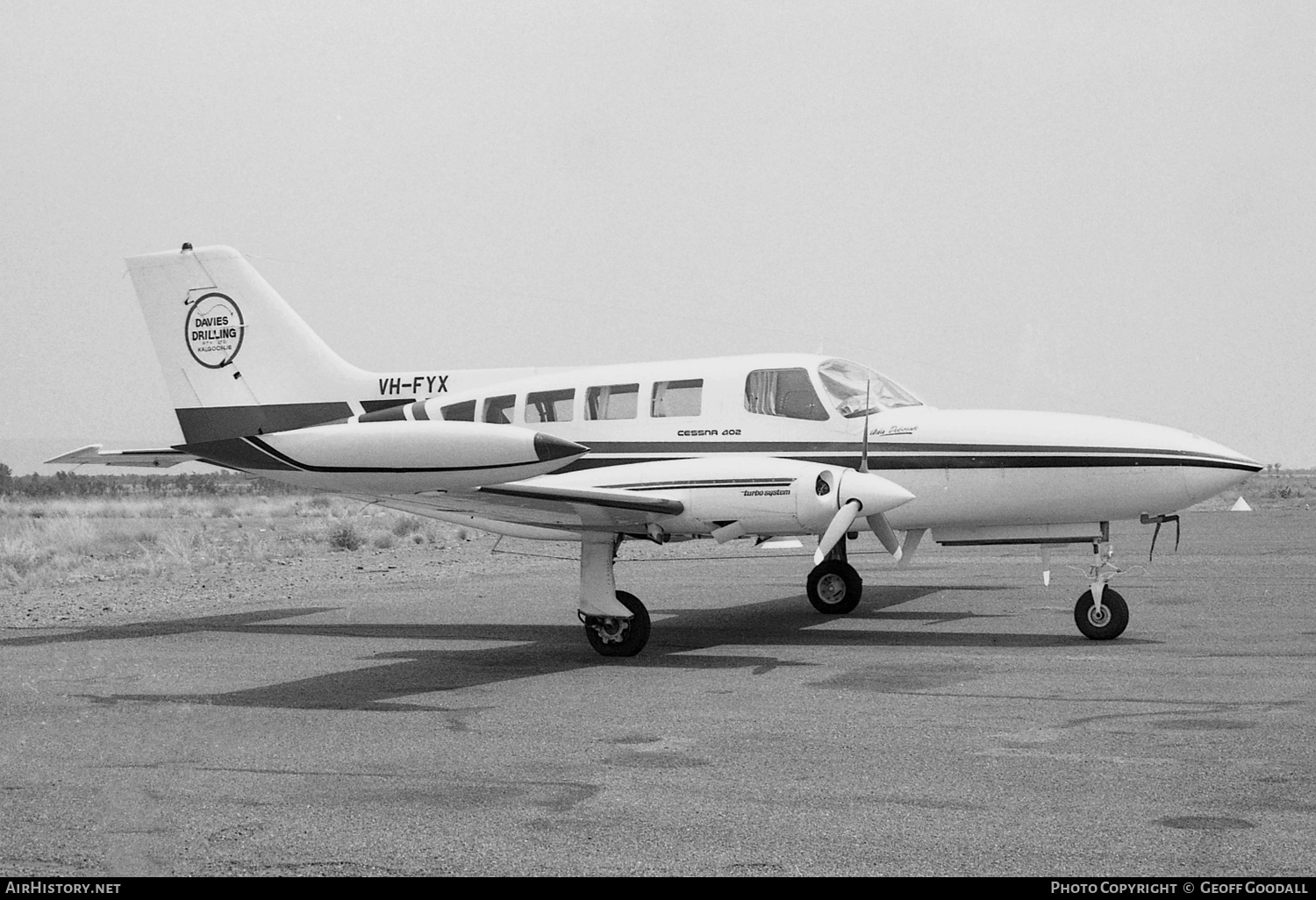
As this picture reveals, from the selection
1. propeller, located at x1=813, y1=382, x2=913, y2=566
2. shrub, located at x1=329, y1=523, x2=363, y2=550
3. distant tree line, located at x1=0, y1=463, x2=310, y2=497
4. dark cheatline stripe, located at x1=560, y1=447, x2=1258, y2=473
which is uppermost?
dark cheatline stripe, located at x1=560, y1=447, x2=1258, y2=473

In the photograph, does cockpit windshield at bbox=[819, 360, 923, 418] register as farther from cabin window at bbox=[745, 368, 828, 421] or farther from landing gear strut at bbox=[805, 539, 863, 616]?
landing gear strut at bbox=[805, 539, 863, 616]

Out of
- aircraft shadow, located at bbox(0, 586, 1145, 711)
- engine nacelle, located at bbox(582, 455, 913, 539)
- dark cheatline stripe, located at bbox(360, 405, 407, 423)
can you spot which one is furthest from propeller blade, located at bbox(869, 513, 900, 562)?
dark cheatline stripe, located at bbox(360, 405, 407, 423)

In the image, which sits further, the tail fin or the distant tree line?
the distant tree line

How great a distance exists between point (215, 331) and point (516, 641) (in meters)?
6.11

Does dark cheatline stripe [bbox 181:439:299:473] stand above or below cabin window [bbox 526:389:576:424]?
below

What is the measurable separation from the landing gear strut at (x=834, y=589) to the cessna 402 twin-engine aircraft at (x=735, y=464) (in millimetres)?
25

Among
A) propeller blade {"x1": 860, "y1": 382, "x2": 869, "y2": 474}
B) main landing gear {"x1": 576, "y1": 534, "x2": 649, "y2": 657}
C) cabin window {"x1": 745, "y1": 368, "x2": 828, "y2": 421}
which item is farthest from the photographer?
cabin window {"x1": 745, "y1": 368, "x2": 828, "y2": 421}

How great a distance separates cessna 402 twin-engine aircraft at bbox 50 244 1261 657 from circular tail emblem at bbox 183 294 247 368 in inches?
56.8

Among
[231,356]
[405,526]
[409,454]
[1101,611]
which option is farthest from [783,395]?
[405,526]

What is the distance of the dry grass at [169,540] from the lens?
83.2ft

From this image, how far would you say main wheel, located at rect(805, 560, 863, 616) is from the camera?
15891 mm

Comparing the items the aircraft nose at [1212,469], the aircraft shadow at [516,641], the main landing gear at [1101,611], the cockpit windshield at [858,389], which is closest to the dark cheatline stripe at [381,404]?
the aircraft shadow at [516,641]

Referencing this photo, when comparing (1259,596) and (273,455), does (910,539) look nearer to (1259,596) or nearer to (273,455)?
(1259,596)

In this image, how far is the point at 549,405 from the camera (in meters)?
14.7
